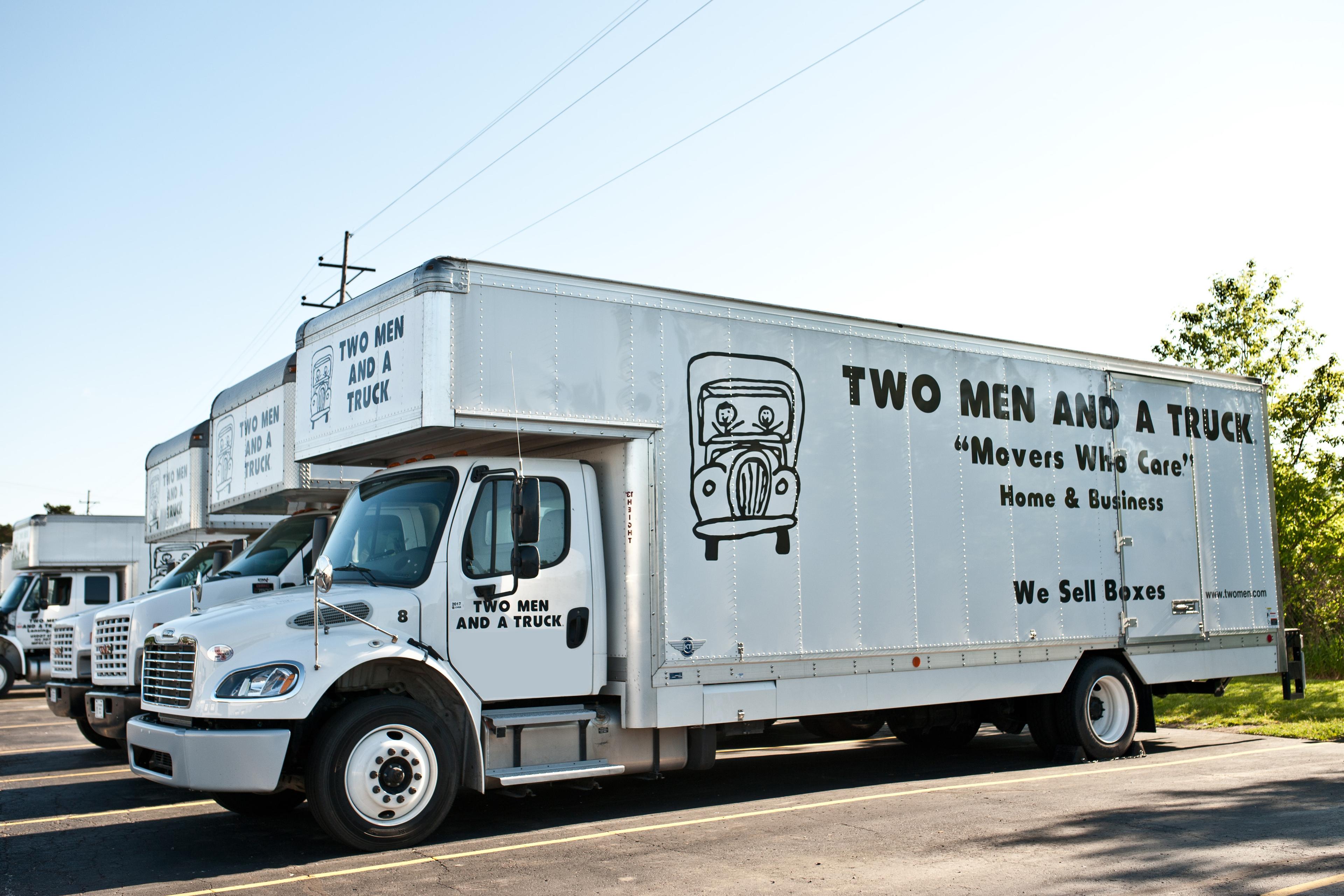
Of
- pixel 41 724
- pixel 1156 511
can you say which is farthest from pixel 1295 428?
pixel 41 724

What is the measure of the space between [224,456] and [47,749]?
4.21 m

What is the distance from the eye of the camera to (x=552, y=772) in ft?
26.4

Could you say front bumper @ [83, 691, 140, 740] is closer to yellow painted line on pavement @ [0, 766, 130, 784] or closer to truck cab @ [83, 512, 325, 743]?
truck cab @ [83, 512, 325, 743]

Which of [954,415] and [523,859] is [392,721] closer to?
[523,859]

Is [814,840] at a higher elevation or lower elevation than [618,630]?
lower

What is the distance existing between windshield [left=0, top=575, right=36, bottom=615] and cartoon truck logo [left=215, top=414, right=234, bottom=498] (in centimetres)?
1103

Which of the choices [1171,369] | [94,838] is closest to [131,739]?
[94,838]

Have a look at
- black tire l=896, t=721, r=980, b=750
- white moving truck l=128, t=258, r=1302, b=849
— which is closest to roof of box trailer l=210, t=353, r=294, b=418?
white moving truck l=128, t=258, r=1302, b=849

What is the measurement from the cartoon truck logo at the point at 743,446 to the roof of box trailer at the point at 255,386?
5.25m

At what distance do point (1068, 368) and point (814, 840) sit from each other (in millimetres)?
5900

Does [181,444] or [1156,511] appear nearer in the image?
[1156,511]

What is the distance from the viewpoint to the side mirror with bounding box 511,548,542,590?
7910 mm

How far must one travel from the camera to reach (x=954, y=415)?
34.3ft

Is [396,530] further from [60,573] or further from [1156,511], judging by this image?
[60,573]
